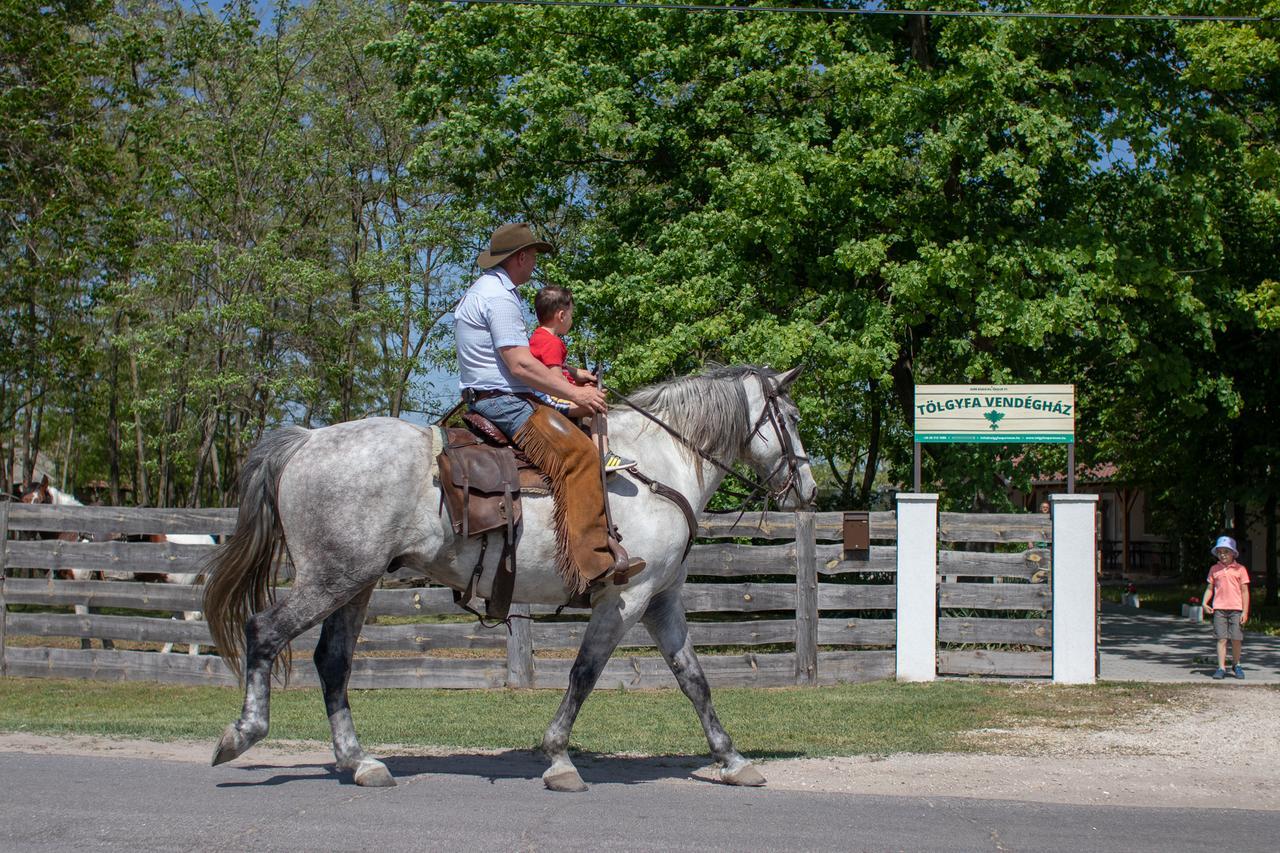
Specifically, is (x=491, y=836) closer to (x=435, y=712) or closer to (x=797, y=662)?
(x=435, y=712)

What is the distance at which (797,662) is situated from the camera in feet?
40.6

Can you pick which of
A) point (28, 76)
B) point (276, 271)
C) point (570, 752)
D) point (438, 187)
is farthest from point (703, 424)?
point (28, 76)

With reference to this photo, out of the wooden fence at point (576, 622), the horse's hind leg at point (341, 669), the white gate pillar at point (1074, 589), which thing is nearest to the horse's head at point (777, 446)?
the horse's hind leg at point (341, 669)

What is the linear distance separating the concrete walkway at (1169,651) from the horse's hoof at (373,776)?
31.2 ft

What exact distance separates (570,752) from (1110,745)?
4.24 metres

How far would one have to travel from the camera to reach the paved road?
5059 mm

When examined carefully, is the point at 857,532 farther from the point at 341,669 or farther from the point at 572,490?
the point at 341,669

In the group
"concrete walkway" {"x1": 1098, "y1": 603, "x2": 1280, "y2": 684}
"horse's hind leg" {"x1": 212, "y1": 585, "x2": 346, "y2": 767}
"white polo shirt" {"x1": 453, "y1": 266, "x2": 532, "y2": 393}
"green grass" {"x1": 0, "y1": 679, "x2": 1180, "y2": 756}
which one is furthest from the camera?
"concrete walkway" {"x1": 1098, "y1": 603, "x2": 1280, "y2": 684}

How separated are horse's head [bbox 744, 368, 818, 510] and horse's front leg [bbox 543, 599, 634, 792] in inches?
53.2

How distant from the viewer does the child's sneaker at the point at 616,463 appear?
6648 millimetres

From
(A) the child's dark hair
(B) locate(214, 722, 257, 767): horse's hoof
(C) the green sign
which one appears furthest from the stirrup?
(C) the green sign

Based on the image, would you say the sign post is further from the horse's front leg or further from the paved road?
the paved road

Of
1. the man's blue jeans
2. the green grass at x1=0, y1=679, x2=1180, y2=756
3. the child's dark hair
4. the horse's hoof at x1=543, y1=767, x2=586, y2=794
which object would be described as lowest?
the green grass at x1=0, y1=679, x2=1180, y2=756

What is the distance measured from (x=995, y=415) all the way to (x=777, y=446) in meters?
7.23
